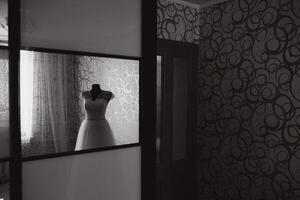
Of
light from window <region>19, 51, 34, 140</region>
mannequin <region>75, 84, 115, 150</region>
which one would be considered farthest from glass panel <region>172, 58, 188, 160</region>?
light from window <region>19, 51, 34, 140</region>

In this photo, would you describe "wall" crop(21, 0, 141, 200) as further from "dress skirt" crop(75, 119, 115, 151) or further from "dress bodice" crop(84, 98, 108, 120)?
"dress bodice" crop(84, 98, 108, 120)

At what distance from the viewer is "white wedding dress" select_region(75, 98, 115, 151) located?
146cm

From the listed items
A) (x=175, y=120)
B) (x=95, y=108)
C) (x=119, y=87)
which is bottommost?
(x=175, y=120)

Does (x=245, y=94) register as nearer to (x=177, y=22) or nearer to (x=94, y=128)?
(x=177, y=22)

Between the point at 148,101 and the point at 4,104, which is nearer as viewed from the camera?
the point at 4,104

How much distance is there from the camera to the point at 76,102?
1430mm

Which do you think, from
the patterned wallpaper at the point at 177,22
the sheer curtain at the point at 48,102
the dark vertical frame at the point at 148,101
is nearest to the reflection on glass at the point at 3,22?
the sheer curtain at the point at 48,102

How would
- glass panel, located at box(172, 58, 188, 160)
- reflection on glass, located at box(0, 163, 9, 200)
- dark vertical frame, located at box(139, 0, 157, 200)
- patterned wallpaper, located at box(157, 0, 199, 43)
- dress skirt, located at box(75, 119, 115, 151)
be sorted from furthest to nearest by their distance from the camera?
1. glass panel, located at box(172, 58, 188, 160)
2. patterned wallpaper, located at box(157, 0, 199, 43)
3. dark vertical frame, located at box(139, 0, 157, 200)
4. dress skirt, located at box(75, 119, 115, 151)
5. reflection on glass, located at box(0, 163, 9, 200)

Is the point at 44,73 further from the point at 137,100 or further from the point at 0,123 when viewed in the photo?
the point at 137,100

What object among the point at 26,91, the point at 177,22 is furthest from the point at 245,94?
the point at 26,91

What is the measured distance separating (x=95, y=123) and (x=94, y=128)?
0.09ft

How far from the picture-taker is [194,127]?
309cm

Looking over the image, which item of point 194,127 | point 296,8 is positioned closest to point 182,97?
point 194,127

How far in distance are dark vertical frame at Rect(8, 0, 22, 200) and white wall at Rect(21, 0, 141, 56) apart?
52 millimetres
